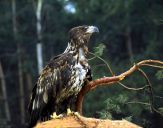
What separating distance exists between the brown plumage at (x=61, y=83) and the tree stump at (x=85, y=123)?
1.40 metres

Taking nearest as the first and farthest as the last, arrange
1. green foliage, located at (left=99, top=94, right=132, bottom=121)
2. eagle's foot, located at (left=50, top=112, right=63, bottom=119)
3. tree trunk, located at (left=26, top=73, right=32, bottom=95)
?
eagle's foot, located at (left=50, top=112, right=63, bottom=119) → green foliage, located at (left=99, top=94, right=132, bottom=121) → tree trunk, located at (left=26, top=73, right=32, bottom=95)

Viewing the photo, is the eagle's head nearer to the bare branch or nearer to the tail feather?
the bare branch

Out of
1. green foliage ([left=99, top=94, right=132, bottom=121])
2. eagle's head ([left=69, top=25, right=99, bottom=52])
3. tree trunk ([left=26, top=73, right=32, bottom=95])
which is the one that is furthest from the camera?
tree trunk ([left=26, top=73, right=32, bottom=95])

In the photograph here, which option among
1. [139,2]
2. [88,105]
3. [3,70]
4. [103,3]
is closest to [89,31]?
[88,105]

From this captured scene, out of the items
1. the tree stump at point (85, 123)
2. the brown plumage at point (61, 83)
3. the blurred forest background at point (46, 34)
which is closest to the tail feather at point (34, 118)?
the brown plumage at point (61, 83)

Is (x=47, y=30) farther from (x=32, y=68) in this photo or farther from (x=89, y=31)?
(x=89, y=31)

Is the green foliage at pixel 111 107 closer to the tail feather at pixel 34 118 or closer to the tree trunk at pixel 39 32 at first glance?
the tail feather at pixel 34 118

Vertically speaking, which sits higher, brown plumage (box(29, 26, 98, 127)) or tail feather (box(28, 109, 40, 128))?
brown plumage (box(29, 26, 98, 127))

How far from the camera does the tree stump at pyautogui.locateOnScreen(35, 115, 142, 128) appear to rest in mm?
8484

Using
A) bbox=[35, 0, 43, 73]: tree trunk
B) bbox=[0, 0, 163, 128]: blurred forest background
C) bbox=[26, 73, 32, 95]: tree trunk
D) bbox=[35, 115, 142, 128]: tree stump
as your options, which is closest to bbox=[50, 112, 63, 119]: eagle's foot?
bbox=[35, 115, 142, 128]: tree stump

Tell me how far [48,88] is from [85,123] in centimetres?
199

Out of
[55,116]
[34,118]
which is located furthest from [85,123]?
[34,118]

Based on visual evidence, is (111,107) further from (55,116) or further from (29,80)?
(29,80)

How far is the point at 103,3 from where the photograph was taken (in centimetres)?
3722
